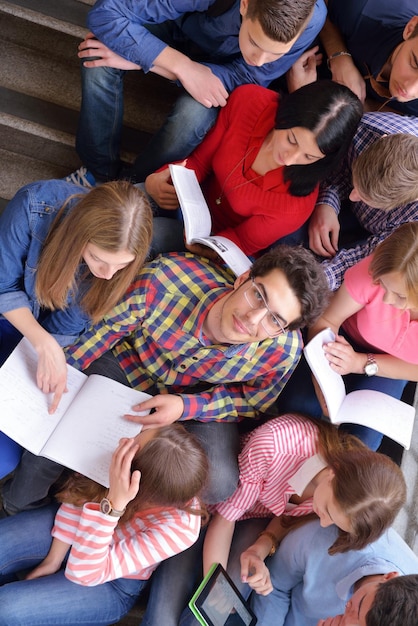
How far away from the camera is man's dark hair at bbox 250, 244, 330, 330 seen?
5.44 ft

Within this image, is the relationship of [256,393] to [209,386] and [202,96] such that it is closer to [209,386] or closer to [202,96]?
[209,386]

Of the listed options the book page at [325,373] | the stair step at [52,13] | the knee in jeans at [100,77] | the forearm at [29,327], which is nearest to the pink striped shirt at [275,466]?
the book page at [325,373]

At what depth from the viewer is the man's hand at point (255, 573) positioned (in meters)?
1.79

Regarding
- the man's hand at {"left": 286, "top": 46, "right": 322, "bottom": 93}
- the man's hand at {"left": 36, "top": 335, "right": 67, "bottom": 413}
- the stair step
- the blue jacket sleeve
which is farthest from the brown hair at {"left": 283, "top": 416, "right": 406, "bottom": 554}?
the stair step

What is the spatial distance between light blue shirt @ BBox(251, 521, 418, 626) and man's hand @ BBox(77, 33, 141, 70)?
5.34 feet

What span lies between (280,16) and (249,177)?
0.53 m

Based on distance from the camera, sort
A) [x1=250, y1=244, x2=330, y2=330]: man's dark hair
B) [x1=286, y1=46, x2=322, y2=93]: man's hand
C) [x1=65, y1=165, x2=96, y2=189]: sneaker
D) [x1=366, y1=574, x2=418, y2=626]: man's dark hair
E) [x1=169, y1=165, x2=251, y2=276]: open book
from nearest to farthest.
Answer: [x1=366, y1=574, x2=418, y2=626]: man's dark hair
[x1=250, y1=244, x2=330, y2=330]: man's dark hair
[x1=169, y1=165, x2=251, y2=276]: open book
[x1=286, y1=46, x2=322, y2=93]: man's hand
[x1=65, y1=165, x2=96, y2=189]: sneaker

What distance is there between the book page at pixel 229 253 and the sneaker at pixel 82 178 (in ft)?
2.19

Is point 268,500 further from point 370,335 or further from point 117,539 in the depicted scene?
point 370,335

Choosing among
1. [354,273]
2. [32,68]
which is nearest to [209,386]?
[354,273]

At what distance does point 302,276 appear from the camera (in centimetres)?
166

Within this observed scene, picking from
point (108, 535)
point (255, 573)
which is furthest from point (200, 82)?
point (255, 573)

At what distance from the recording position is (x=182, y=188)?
1.79 m

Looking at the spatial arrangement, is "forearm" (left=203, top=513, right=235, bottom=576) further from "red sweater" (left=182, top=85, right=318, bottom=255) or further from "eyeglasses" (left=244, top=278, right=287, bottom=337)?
"red sweater" (left=182, top=85, right=318, bottom=255)
